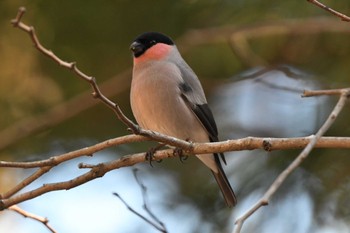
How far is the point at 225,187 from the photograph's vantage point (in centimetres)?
383

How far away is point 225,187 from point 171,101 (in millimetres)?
522

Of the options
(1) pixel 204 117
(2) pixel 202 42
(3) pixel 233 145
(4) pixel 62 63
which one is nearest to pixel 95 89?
(4) pixel 62 63

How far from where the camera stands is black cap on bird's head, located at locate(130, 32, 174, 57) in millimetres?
3979

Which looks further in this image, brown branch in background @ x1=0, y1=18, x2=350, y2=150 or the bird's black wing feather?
brown branch in background @ x1=0, y1=18, x2=350, y2=150

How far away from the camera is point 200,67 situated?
15.5ft

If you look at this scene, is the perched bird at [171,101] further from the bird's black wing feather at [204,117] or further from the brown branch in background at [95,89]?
the brown branch in background at [95,89]

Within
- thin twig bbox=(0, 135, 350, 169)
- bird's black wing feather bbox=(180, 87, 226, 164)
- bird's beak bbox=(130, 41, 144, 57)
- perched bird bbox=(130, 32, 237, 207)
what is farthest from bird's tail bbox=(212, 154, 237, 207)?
thin twig bbox=(0, 135, 350, 169)

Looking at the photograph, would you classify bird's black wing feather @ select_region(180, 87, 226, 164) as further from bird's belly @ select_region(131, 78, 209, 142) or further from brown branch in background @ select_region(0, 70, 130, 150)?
brown branch in background @ select_region(0, 70, 130, 150)

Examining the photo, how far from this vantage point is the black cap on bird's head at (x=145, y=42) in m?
3.98

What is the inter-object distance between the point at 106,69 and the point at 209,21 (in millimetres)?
667

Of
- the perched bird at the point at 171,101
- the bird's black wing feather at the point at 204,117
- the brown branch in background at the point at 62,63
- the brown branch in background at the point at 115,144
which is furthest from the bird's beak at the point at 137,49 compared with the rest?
the brown branch in background at the point at 62,63

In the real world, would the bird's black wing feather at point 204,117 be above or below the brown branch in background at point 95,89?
below

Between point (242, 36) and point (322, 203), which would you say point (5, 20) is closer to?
point (242, 36)

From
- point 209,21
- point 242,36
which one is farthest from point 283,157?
point 209,21
